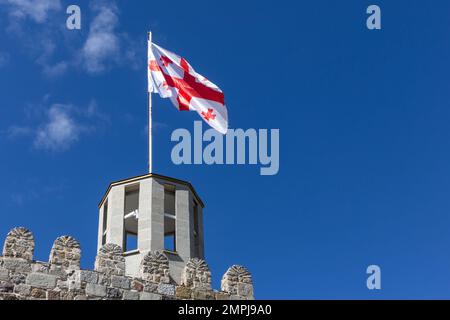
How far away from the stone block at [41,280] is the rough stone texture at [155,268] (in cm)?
249

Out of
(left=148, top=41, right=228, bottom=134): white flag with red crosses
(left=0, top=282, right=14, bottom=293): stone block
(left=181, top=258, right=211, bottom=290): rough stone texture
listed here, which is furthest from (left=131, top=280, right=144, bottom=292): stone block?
(left=148, top=41, right=228, bottom=134): white flag with red crosses

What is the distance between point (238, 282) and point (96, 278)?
4.06m

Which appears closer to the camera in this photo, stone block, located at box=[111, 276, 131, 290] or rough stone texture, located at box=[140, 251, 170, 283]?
stone block, located at box=[111, 276, 131, 290]

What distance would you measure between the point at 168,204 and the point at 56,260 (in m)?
6.63

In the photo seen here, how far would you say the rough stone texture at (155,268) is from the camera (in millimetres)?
19609

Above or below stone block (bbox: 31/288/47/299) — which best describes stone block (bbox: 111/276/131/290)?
above

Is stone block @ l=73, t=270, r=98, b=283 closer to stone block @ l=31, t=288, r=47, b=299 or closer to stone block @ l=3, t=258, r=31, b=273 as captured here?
stone block @ l=31, t=288, r=47, b=299

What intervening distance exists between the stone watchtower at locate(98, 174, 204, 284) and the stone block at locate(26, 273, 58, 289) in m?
4.09

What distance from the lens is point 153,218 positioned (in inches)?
904

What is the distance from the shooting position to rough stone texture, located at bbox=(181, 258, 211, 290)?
2009cm

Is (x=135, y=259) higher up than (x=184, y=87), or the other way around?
(x=184, y=87)

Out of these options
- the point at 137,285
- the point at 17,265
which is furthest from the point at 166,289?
the point at 17,265

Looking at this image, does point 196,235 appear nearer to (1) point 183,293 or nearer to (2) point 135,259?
(2) point 135,259
